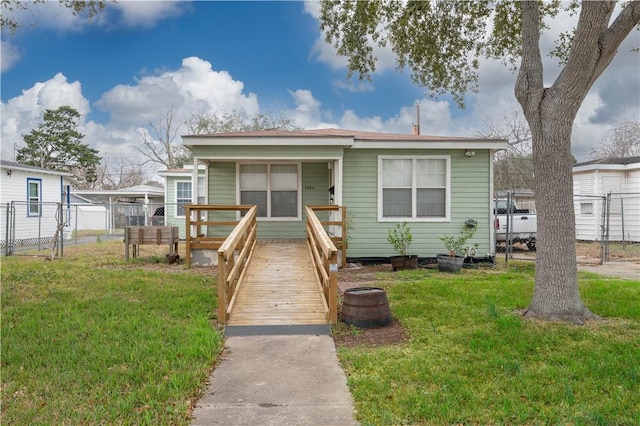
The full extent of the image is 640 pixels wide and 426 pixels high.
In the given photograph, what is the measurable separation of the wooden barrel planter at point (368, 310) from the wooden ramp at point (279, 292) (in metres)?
0.38

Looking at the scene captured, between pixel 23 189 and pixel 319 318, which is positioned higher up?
pixel 23 189

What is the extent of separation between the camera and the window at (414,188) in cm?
1035

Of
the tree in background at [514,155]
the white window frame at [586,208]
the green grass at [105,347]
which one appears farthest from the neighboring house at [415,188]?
the tree in background at [514,155]

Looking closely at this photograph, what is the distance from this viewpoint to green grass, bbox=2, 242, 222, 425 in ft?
10.1

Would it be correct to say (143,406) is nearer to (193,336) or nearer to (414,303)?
(193,336)

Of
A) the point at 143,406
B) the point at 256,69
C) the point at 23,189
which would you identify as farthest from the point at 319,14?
the point at 23,189

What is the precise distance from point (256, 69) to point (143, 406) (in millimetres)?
18417

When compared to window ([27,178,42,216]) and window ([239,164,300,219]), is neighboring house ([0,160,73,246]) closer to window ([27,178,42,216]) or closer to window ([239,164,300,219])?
window ([27,178,42,216])

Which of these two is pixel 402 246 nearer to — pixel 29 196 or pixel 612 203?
pixel 612 203

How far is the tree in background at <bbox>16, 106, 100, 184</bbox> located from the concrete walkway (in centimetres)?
3712

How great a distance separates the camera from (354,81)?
1011 centimetres

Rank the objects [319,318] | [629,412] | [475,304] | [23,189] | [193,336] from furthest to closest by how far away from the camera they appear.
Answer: [23,189]
[475,304]
[319,318]
[193,336]
[629,412]

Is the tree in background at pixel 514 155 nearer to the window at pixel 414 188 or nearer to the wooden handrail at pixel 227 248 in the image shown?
the window at pixel 414 188

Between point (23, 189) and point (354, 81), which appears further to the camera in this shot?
point (23, 189)
